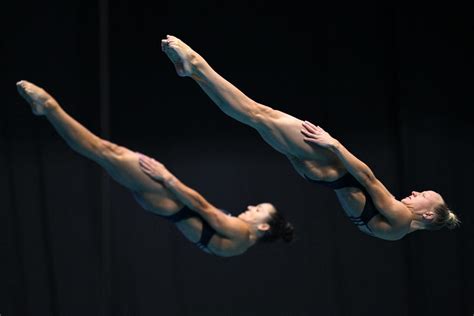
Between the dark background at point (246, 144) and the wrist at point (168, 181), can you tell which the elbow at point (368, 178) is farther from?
the dark background at point (246, 144)

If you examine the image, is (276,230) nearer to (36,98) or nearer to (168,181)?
(168,181)

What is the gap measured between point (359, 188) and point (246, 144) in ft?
8.48

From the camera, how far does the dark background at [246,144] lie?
20.9 feet

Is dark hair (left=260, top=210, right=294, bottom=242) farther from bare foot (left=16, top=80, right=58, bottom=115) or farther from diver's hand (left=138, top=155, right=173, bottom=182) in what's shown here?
bare foot (left=16, top=80, right=58, bottom=115)

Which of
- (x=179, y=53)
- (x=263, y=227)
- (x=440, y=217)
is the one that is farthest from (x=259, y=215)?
(x=179, y=53)

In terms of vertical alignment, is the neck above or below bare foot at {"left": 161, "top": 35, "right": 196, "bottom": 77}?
below

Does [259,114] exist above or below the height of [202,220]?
above

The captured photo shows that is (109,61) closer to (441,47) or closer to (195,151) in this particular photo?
(195,151)

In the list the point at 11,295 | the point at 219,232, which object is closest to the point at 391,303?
the point at 219,232

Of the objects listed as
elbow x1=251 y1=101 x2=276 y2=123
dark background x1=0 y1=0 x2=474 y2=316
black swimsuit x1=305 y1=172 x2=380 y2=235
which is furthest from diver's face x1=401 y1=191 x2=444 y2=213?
dark background x1=0 y1=0 x2=474 y2=316

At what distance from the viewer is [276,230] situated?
4.83 m

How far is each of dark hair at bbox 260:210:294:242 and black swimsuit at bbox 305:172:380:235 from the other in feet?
1.77

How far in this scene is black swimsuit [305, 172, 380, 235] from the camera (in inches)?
171

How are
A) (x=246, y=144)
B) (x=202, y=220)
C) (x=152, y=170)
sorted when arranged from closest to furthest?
(x=152, y=170) → (x=202, y=220) → (x=246, y=144)
